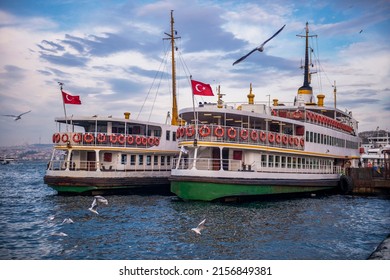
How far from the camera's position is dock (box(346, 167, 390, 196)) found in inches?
1129

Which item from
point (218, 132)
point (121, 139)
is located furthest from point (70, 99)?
point (218, 132)

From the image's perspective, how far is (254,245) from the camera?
43.2ft

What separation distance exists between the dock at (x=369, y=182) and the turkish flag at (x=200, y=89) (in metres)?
15.9

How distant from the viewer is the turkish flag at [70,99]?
82.5ft

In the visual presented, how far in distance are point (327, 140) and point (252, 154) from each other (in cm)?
946

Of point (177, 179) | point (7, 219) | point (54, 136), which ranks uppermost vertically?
Answer: point (54, 136)

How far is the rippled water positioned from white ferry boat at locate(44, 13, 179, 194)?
101 inches

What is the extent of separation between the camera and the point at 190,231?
15.0 meters

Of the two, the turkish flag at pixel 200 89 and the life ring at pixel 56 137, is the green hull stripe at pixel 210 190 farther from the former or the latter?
the life ring at pixel 56 137

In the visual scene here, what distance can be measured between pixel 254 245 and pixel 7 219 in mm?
11749

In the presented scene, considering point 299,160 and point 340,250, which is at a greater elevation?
point 299,160
